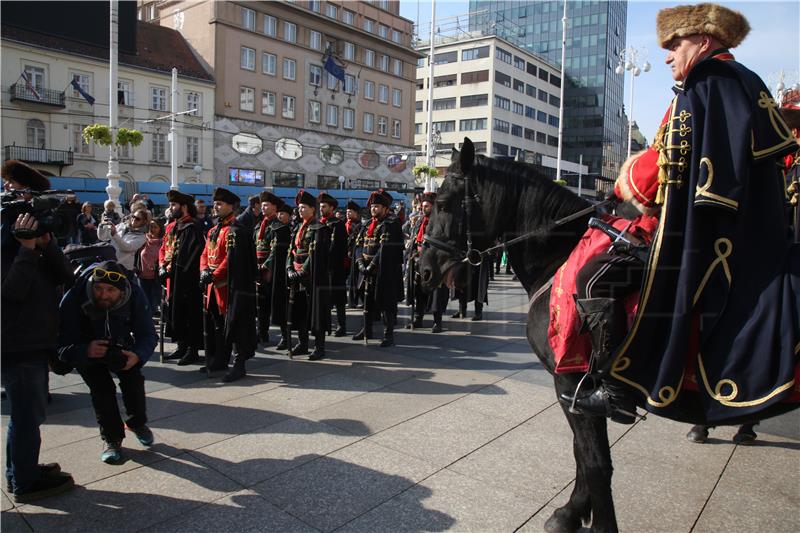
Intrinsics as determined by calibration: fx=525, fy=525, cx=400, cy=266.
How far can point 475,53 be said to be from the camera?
223 ft

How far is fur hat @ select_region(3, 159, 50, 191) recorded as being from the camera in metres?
3.93

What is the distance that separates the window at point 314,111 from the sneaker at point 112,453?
156 ft

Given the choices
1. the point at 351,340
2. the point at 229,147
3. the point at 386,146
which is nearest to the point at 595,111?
the point at 386,146

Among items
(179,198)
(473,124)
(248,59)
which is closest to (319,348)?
(179,198)

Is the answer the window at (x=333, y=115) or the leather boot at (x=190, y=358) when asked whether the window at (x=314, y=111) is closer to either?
the window at (x=333, y=115)

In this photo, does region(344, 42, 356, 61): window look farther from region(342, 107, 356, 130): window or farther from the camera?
the camera

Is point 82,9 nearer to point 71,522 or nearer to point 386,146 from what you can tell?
point 71,522

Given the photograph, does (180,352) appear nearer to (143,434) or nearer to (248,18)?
(143,434)

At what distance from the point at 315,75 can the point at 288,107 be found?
492 cm

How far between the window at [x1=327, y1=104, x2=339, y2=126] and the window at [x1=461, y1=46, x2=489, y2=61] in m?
25.9

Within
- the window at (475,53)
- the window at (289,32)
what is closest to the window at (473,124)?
the window at (475,53)

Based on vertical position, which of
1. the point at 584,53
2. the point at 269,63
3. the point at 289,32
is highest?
the point at 584,53

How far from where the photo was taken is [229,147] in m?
42.3

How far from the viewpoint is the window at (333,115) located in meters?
50.5
